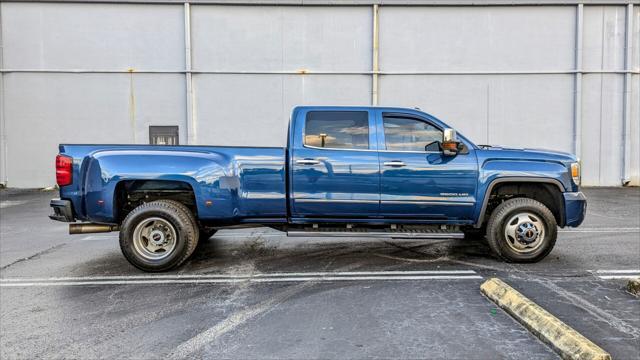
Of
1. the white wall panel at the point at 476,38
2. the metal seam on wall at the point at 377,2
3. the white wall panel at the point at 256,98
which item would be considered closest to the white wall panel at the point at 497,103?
the white wall panel at the point at 476,38

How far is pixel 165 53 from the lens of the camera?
1552 cm

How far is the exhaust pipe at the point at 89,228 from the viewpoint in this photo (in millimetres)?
5621

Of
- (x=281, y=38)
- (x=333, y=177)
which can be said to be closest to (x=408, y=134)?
(x=333, y=177)

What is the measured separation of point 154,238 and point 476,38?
1344cm

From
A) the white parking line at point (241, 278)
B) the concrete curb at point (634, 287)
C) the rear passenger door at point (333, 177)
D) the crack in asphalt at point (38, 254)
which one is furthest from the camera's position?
the crack in asphalt at point (38, 254)

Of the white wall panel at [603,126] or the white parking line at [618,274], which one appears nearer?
the white parking line at [618,274]

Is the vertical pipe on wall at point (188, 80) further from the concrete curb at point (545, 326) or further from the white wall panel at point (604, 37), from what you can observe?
the white wall panel at point (604, 37)

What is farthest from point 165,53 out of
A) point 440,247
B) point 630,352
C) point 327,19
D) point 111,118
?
point 630,352

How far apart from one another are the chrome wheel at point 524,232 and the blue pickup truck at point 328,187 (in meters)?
0.01

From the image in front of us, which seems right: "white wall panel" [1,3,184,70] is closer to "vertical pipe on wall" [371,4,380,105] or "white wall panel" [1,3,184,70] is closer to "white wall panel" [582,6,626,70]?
"vertical pipe on wall" [371,4,380,105]

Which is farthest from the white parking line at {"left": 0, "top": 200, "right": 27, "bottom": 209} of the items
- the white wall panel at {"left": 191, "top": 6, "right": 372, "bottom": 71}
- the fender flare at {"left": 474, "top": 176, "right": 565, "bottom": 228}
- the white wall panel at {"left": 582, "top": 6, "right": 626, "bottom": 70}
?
the white wall panel at {"left": 582, "top": 6, "right": 626, "bottom": 70}

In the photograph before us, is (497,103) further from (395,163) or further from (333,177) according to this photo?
(333,177)

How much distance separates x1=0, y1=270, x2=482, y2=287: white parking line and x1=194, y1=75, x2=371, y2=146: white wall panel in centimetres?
1039

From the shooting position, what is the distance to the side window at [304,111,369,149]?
19.4 ft
